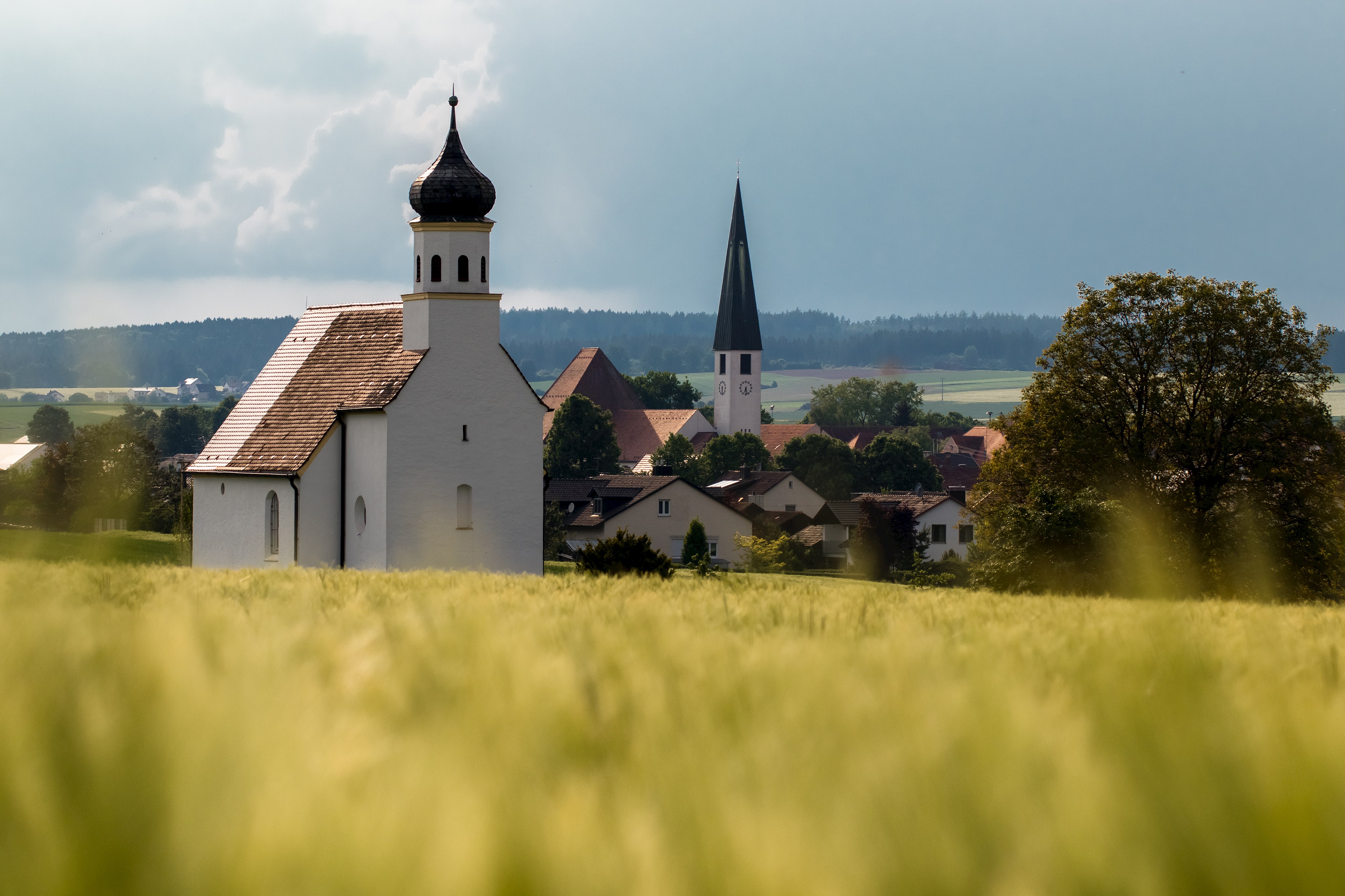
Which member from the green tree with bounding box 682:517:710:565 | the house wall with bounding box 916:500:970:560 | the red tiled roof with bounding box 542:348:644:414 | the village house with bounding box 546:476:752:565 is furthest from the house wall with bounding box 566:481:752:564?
the red tiled roof with bounding box 542:348:644:414

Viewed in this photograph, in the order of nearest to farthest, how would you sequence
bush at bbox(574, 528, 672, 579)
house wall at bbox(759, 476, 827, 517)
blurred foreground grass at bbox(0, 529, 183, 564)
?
blurred foreground grass at bbox(0, 529, 183, 564), bush at bbox(574, 528, 672, 579), house wall at bbox(759, 476, 827, 517)

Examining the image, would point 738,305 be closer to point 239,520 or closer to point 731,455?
point 731,455

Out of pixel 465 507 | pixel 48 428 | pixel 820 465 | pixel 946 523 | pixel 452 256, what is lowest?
pixel 946 523

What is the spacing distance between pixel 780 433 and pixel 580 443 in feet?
213

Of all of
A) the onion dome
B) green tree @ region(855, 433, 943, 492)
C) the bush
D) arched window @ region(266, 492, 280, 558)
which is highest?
the onion dome

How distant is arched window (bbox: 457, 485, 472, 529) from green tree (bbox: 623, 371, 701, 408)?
147934 millimetres

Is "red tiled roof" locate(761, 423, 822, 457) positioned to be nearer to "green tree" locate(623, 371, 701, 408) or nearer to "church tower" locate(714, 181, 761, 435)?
"church tower" locate(714, 181, 761, 435)

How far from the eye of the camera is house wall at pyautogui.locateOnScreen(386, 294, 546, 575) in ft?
138

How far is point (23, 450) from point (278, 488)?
281 ft

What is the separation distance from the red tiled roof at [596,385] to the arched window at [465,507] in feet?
421

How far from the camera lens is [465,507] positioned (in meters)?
43.2

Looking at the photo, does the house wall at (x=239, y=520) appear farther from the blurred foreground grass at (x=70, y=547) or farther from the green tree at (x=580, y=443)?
the green tree at (x=580, y=443)

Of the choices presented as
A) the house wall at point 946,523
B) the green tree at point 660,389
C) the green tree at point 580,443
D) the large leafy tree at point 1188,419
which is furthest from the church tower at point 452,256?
the green tree at point 660,389

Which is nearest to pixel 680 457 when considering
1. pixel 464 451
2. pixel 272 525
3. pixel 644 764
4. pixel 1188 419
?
pixel 1188 419
